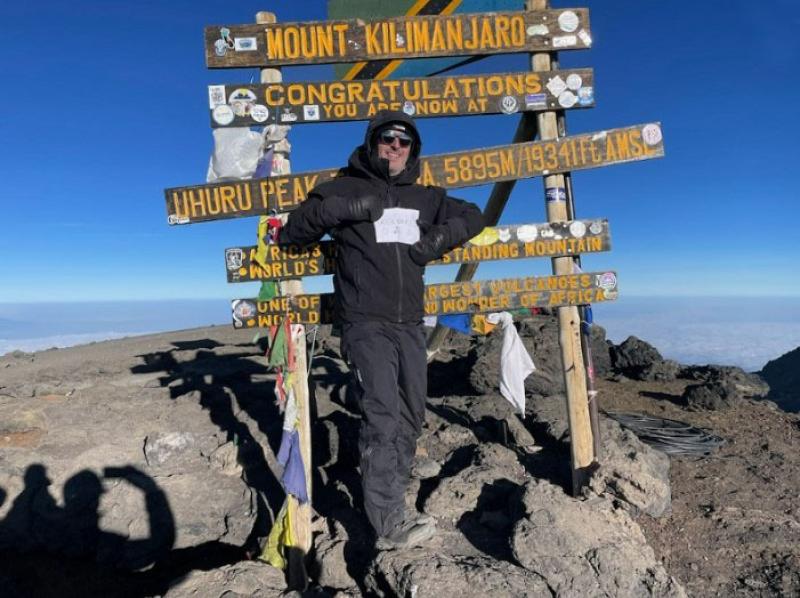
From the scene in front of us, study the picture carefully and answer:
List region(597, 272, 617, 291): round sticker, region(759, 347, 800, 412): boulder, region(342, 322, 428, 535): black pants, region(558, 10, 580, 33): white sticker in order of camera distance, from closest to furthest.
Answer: region(342, 322, 428, 535): black pants < region(558, 10, 580, 33): white sticker < region(597, 272, 617, 291): round sticker < region(759, 347, 800, 412): boulder

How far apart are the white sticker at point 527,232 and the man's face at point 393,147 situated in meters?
1.18

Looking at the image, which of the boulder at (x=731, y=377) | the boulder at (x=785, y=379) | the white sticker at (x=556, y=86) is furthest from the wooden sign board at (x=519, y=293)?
the boulder at (x=785, y=379)

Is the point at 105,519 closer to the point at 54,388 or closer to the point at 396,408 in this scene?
the point at 396,408

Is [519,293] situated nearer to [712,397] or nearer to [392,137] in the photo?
[392,137]

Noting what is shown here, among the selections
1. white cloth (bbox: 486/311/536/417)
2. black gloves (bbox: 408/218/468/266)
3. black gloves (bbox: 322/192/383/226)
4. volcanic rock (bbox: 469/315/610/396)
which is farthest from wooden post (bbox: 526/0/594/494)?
volcanic rock (bbox: 469/315/610/396)

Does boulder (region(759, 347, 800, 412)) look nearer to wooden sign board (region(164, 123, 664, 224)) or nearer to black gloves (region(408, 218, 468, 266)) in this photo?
wooden sign board (region(164, 123, 664, 224))

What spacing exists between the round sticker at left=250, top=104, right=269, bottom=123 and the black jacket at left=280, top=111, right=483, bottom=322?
0.77 m

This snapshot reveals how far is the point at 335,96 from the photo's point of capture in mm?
4266

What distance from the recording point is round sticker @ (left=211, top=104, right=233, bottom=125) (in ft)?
13.6

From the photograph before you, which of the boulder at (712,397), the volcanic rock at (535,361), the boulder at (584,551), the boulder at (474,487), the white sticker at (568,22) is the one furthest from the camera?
the volcanic rock at (535,361)

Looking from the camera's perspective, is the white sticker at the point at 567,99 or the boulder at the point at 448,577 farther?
the white sticker at the point at 567,99

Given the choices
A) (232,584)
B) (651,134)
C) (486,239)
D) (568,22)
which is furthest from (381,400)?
(568,22)

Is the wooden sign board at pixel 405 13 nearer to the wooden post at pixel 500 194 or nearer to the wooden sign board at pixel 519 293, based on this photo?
the wooden post at pixel 500 194

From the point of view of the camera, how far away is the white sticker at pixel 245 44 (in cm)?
415
